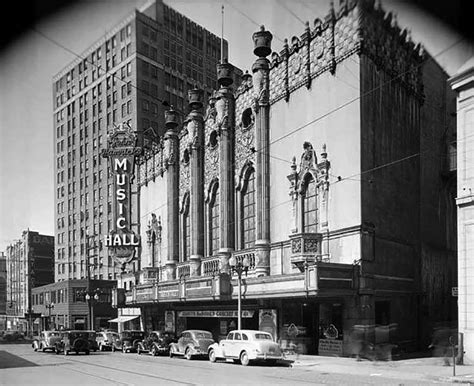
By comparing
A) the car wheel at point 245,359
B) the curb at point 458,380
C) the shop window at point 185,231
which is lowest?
the car wheel at point 245,359

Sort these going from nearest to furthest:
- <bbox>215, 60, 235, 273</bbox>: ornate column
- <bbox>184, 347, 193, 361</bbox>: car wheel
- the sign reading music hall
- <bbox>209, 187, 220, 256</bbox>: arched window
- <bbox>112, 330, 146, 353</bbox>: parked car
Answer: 1. <bbox>184, 347, 193, 361</bbox>: car wheel
2. <bbox>215, 60, 235, 273</bbox>: ornate column
3. <bbox>112, 330, 146, 353</bbox>: parked car
4. <bbox>209, 187, 220, 256</bbox>: arched window
5. the sign reading music hall

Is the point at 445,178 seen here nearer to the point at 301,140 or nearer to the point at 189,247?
the point at 301,140

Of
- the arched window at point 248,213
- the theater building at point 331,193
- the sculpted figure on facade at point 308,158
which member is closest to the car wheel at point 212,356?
the theater building at point 331,193

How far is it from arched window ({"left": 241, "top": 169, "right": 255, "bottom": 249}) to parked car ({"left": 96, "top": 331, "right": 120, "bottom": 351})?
11.7 meters

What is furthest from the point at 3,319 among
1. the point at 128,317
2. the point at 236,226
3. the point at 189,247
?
the point at 236,226

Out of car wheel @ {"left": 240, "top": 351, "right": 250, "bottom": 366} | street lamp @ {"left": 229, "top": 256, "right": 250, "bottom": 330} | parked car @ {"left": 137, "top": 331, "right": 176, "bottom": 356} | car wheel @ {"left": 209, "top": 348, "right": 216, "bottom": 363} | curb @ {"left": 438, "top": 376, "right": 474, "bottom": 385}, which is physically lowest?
parked car @ {"left": 137, "top": 331, "right": 176, "bottom": 356}

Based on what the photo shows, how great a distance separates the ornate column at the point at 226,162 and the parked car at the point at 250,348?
1093 cm

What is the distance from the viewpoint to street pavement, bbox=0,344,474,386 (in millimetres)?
18938

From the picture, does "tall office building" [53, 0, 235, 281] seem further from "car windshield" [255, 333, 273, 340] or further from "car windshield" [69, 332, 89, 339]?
"car windshield" [255, 333, 273, 340]

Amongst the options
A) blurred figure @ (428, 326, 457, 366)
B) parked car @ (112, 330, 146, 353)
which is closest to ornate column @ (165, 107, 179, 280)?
parked car @ (112, 330, 146, 353)

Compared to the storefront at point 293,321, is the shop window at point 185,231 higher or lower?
higher

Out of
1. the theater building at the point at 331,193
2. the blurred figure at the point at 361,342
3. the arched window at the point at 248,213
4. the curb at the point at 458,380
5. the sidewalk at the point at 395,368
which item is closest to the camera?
the curb at the point at 458,380

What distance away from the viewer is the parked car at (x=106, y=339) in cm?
4162

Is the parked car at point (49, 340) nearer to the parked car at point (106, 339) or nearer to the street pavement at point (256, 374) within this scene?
the parked car at point (106, 339)
